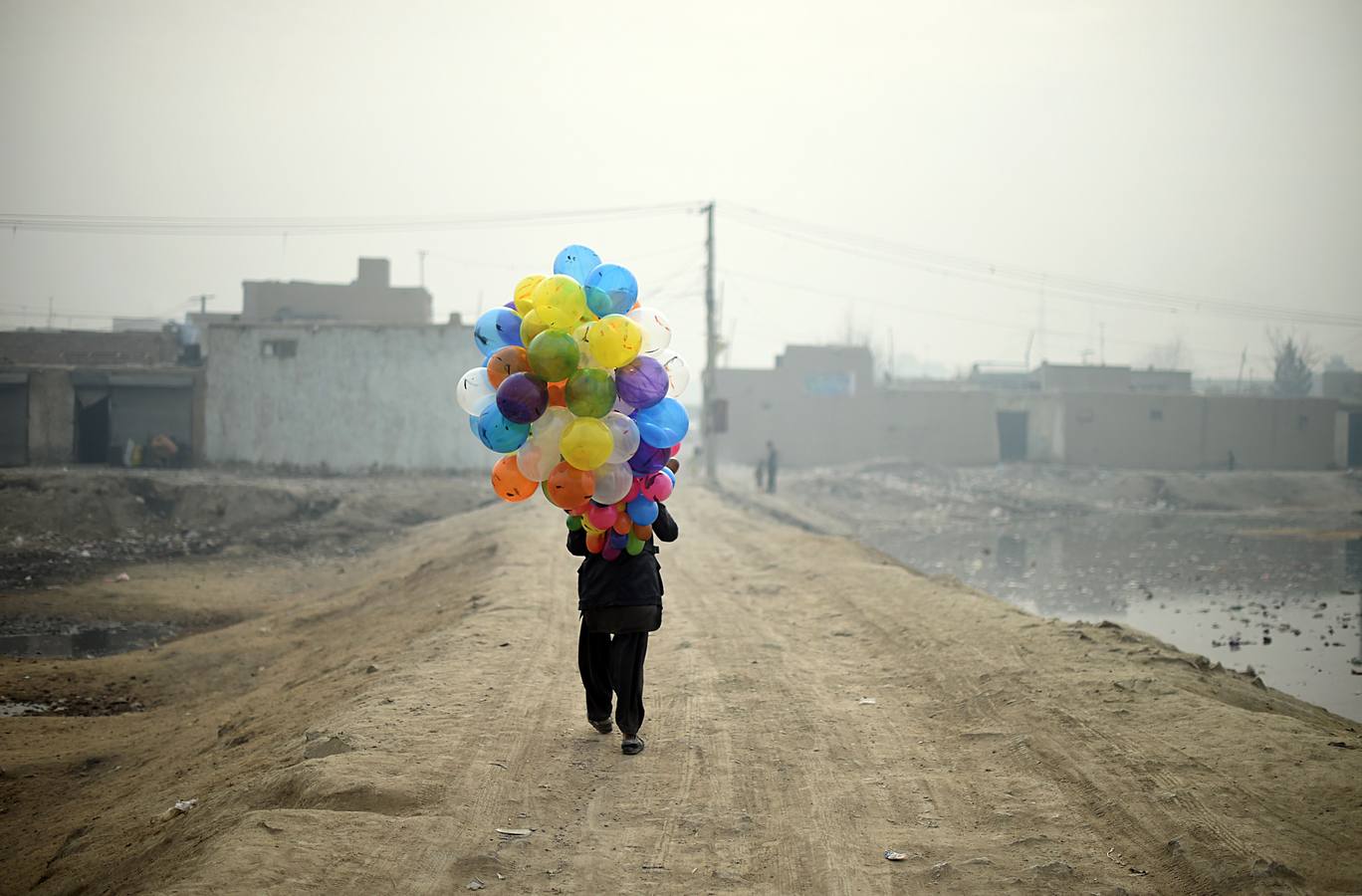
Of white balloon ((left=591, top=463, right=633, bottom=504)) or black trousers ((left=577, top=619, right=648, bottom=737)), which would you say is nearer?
white balloon ((left=591, top=463, right=633, bottom=504))

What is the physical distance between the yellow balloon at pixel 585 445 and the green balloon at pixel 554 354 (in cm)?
32

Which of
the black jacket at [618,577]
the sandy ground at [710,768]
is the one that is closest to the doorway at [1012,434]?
the sandy ground at [710,768]

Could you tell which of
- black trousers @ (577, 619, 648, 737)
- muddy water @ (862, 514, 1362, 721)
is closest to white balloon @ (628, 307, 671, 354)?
black trousers @ (577, 619, 648, 737)

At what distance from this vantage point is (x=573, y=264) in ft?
20.8

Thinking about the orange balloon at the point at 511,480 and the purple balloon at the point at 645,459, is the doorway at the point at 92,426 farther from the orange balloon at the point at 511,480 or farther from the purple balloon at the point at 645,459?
the purple balloon at the point at 645,459

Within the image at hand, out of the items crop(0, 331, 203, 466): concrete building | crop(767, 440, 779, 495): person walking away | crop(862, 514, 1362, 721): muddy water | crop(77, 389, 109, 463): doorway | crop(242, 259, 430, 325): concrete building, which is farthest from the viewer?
crop(242, 259, 430, 325): concrete building

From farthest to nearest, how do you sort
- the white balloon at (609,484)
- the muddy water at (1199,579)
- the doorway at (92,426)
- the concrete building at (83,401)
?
1. the doorway at (92,426)
2. the concrete building at (83,401)
3. the muddy water at (1199,579)
4. the white balloon at (609,484)

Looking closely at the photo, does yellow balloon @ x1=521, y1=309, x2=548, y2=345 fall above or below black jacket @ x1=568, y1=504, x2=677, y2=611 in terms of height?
above

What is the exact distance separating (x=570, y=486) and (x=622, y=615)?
0.88 m

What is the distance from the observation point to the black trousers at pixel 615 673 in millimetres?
6246

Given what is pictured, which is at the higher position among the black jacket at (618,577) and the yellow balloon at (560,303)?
the yellow balloon at (560,303)

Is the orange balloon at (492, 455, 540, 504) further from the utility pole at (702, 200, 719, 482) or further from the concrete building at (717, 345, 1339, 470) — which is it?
the concrete building at (717, 345, 1339, 470)

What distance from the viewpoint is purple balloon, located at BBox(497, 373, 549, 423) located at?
5840 millimetres

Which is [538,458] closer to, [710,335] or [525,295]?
[525,295]
